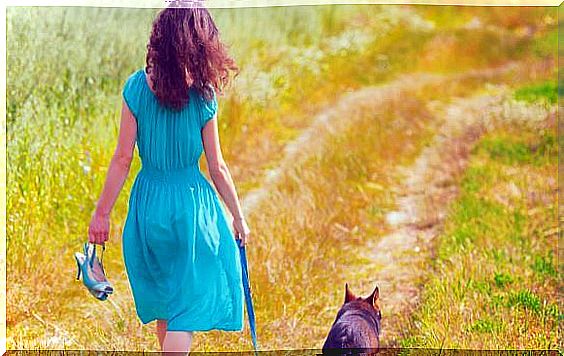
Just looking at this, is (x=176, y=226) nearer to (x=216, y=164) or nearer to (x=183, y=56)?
(x=216, y=164)

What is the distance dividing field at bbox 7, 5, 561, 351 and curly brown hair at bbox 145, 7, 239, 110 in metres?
0.86

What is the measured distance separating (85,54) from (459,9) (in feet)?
7.39

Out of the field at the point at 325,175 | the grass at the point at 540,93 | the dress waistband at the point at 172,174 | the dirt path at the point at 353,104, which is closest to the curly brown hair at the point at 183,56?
the dress waistband at the point at 172,174

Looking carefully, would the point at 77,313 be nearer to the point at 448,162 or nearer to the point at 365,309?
the point at 365,309

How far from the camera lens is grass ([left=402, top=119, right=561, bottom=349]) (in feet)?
13.9

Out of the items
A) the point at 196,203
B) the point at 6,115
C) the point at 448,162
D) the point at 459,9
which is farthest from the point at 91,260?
the point at 459,9

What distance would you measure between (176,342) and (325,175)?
1.59m

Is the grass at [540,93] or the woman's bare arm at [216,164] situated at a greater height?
the woman's bare arm at [216,164]

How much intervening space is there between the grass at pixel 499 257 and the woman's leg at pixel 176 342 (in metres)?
1.09

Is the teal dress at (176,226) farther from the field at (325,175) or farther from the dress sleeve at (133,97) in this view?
the field at (325,175)

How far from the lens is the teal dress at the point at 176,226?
352 centimetres

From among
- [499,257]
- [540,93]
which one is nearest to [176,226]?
[499,257]

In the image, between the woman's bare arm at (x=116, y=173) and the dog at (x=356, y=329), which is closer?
the woman's bare arm at (x=116, y=173)

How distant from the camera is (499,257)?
4.60m
